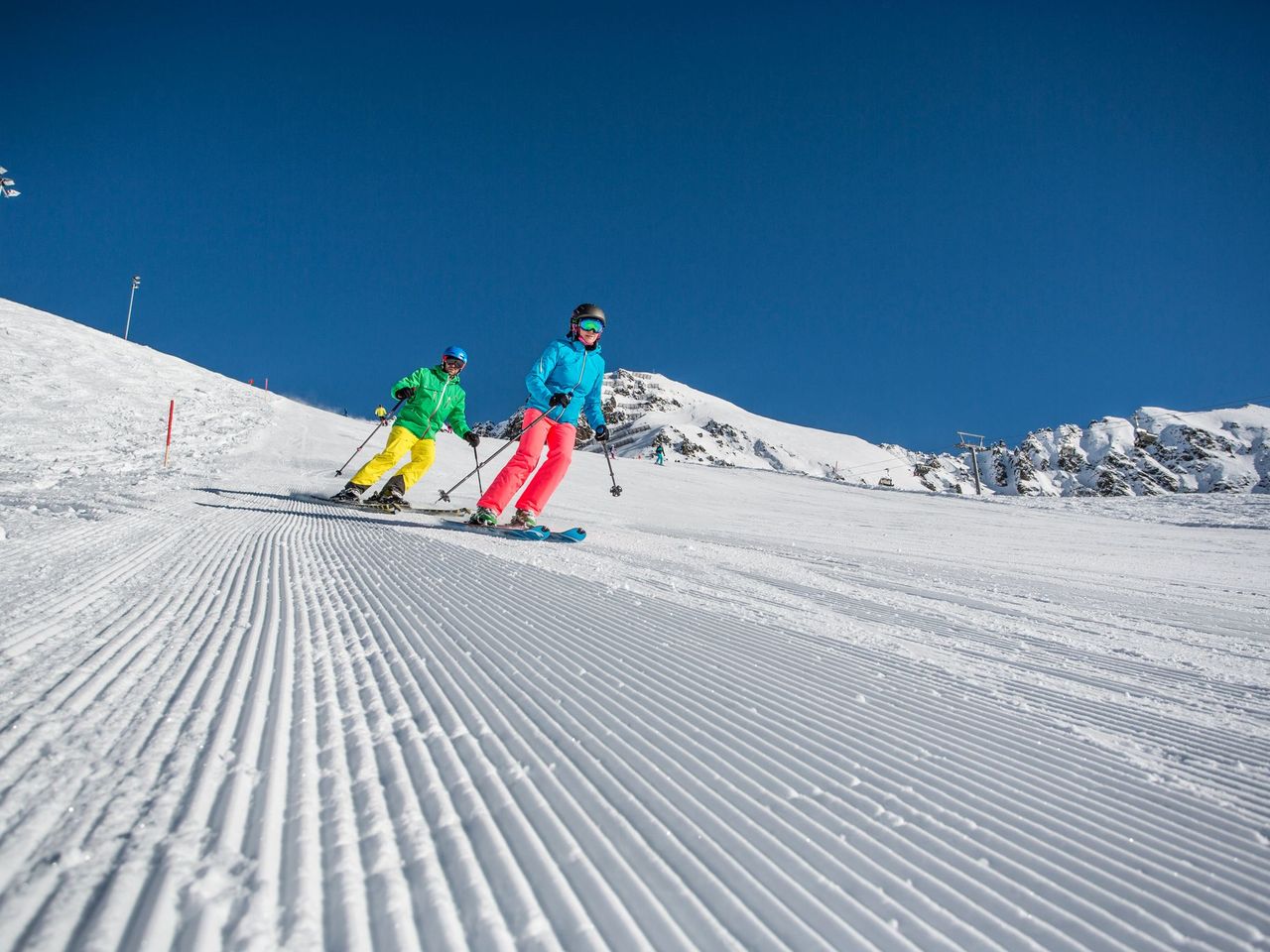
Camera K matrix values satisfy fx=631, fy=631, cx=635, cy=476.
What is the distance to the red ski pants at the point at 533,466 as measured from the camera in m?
6.48

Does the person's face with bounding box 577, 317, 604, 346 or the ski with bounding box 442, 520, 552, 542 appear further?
the person's face with bounding box 577, 317, 604, 346

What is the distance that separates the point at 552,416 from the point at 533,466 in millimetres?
623

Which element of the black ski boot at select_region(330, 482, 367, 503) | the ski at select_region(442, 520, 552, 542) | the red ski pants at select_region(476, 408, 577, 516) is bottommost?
the ski at select_region(442, 520, 552, 542)

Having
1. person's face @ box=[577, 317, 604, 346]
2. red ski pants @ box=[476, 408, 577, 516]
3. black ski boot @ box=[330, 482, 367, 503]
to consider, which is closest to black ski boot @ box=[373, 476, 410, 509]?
black ski boot @ box=[330, 482, 367, 503]

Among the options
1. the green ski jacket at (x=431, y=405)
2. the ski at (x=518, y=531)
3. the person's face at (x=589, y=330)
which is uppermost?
the person's face at (x=589, y=330)

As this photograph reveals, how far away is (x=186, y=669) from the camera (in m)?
1.90

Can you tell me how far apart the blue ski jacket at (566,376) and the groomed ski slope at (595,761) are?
9.42ft

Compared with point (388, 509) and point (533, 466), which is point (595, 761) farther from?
point (388, 509)

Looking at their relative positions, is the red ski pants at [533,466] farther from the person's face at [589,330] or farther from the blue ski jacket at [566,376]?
the person's face at [589,330]

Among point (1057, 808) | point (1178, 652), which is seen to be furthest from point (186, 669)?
point (1178, 652)

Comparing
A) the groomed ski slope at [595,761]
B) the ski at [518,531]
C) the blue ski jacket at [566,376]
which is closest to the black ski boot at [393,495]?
the ski at [518,531]

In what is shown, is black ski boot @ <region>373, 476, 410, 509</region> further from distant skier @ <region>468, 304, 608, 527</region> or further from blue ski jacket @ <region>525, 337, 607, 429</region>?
blue ski jacket @ <region>525, 337, 607, 429</region>

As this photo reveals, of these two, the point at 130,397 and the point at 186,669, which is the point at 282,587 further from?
the point at 130,397

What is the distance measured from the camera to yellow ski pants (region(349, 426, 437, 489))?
8.34 meters
